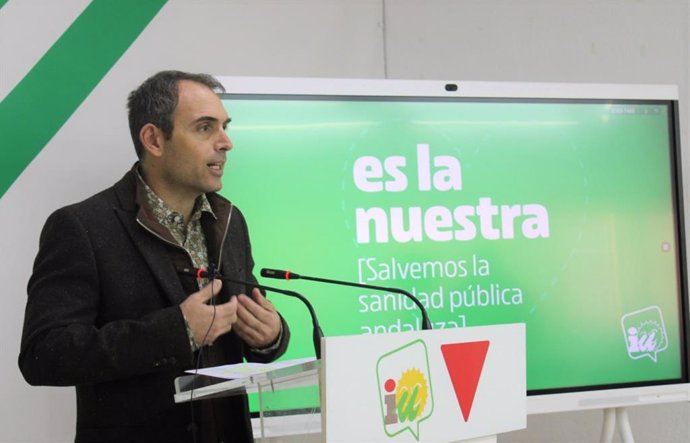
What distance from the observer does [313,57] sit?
12.3 ft

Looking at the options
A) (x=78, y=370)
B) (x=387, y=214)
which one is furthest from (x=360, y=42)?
(x=78, y=370)

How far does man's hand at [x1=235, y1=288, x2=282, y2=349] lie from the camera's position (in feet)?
7.47

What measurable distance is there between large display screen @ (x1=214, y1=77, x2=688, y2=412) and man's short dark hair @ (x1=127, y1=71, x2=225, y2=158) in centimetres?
47

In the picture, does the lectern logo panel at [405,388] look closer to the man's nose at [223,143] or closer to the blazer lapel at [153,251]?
the blazer lapel at [153,251]

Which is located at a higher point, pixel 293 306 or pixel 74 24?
pixel 74 24

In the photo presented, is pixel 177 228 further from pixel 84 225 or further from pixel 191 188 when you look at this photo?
pixel 84 225

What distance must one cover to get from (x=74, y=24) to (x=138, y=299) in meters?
1.42

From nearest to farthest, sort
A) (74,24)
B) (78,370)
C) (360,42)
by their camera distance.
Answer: (78,370) → (74,24) → (360,42)

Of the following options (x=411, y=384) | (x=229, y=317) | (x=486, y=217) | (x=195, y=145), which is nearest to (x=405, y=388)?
(x=411, y=384)

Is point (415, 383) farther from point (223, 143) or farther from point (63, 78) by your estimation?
point (63, 78)

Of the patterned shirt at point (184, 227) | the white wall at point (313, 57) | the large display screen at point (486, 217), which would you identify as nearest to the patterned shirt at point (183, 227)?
the patterned shirt at point (184, 227)

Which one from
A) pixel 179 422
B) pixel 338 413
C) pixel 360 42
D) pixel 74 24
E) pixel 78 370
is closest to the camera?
pixel 338 413

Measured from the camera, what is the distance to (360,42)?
3.90 m

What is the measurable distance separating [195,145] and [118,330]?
621mm
